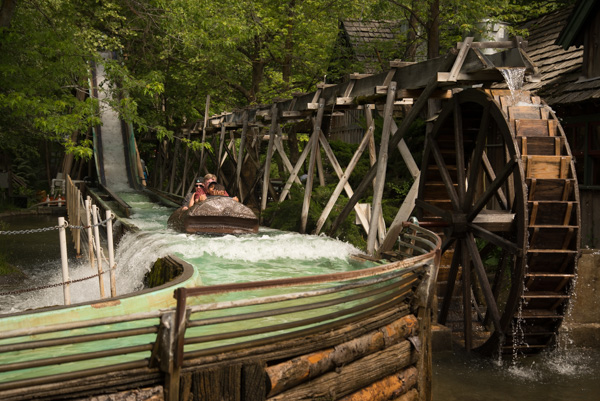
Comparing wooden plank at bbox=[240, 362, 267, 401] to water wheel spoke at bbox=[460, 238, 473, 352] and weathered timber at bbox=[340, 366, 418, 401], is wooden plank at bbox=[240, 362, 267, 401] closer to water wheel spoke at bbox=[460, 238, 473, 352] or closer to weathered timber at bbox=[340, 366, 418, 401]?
weathered timber at bbox=[340, 366, 418, 401]

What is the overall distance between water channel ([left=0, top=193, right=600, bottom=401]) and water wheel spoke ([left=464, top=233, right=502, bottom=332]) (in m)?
0.59

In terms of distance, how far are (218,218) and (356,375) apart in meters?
6.85

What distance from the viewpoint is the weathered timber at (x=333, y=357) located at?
4.98 metres

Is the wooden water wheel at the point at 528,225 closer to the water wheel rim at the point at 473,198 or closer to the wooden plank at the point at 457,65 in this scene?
the water wheel rim at the point at 473,198

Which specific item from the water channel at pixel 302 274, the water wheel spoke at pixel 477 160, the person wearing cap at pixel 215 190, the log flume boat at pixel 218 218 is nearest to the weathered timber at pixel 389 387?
the water channel at pixel 302 274

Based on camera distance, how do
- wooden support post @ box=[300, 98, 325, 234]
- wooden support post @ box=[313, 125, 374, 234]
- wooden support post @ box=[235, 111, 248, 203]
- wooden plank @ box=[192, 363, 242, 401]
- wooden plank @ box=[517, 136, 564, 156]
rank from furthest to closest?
wooden support post @ box=[235, 111, 248, 203], wooden support post @ box=[300, 98, 325, 234], wooden support post @ box=[313, 125, 374, 234], wooden plank @ box=[517, 136, 564, 156], wooden plank @ box=[192, 363, 242, 401]

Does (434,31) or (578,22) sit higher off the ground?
(434,31)

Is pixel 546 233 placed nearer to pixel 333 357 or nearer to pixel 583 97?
pixel 583 97

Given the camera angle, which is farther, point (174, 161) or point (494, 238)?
point (174, 161)

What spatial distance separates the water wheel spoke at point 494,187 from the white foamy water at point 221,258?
1.91 metres

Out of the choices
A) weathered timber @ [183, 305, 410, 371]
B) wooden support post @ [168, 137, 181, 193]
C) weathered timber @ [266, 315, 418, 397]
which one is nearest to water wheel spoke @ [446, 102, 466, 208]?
weathered timber @ [266, 315, 418, 397]

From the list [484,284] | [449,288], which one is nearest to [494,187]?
[484,284]

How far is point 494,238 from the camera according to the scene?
381 inches

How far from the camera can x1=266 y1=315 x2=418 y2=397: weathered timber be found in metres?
4.98
